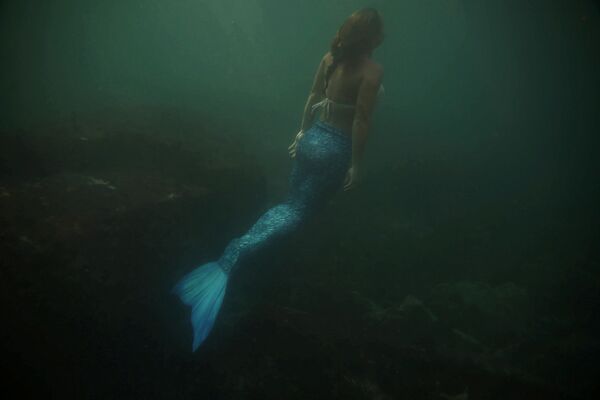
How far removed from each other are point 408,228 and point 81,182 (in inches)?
232

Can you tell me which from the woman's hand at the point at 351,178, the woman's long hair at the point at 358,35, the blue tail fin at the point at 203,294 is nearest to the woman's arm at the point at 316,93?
the woman's long hair at the point at 358,35

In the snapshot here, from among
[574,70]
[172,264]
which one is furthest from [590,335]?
[574,70]

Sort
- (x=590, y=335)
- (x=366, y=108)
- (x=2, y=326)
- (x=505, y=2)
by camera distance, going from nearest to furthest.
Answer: (x=2, y=326), (x=366, y=108), (x=590, y=335), (x=505, y=2)

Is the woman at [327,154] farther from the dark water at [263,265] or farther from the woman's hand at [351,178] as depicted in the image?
the dark water at [263,265]

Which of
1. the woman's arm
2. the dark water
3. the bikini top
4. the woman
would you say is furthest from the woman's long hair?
the dark water

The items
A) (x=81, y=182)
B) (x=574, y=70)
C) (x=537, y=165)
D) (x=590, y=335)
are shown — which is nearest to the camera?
(x=81, y=182)

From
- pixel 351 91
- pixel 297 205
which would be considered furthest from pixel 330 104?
pixel 297 205

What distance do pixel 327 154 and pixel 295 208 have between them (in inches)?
26.7

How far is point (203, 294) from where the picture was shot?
333cm

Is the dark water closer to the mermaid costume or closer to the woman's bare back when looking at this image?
the mermaid costume

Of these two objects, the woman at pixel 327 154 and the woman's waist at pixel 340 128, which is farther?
the woman's waist at pixel 340 128

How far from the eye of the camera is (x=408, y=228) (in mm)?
7539

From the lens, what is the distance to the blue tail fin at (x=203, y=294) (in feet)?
10.2

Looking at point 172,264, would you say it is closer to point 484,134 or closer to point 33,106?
point 33,106
